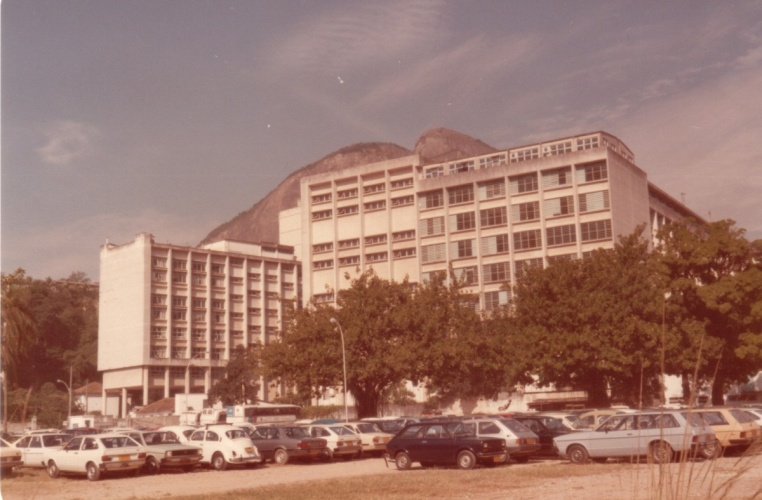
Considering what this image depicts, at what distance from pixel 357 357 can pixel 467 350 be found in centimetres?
712

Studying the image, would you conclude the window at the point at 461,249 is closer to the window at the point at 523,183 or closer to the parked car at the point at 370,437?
the window at the point at 523,183

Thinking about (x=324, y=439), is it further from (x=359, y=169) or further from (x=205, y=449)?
(x=359, y=169)

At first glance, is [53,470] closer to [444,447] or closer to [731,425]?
[444,447]

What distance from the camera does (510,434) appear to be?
89.3 ft

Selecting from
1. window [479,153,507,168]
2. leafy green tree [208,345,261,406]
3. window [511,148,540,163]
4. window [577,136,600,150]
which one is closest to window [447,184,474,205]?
window [479,153,507,168]

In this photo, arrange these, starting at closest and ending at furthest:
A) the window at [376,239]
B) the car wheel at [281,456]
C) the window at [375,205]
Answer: the car wheel at [281,456] → the window at [376,239] → the window at [375,205]

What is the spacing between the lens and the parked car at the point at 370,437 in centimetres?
3472

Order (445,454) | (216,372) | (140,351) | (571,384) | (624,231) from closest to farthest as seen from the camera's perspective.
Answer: (445,454) < (571,384) < (624,231) < (140,351) < (216,372)

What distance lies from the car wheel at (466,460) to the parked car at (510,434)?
1103mm

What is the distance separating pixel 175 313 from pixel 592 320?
86.3 metres

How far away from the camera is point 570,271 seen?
167 ft

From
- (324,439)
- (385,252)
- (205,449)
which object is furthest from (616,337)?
(385,252)

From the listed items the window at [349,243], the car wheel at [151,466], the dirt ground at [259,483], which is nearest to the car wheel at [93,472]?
the dirt ground at [259,483]

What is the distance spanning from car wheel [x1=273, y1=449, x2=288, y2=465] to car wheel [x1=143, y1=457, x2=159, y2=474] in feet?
15.6
